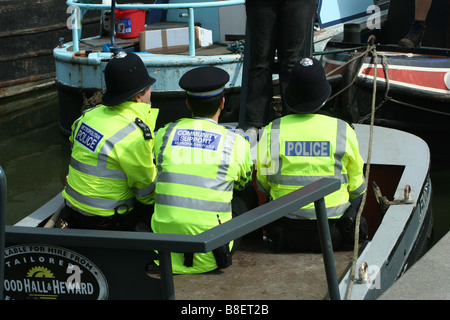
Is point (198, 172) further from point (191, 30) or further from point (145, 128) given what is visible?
point (191, 30)

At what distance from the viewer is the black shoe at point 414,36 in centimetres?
747

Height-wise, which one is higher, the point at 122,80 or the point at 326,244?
the point at 122,80

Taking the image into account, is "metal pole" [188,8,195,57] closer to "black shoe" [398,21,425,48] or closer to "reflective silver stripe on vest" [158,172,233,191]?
"black shoe" [398,21,425,48]

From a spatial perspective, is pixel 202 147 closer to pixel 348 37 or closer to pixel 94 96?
pixel 94 96

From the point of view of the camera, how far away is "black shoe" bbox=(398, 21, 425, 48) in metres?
7.47

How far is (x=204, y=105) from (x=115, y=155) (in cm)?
55

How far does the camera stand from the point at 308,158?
3.50m

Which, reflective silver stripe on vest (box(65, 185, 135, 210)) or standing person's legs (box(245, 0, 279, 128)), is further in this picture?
standing person's legs (box(245, 0, 279, 128))

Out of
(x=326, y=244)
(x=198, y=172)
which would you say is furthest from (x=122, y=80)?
(x=326, y=244)

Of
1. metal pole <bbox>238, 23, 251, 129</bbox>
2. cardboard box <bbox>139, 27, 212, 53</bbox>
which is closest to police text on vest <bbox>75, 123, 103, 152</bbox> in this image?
metal pole <bbox>238, 23, 251, 129</bbox>

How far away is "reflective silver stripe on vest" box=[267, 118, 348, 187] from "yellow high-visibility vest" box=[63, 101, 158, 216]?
0.65m

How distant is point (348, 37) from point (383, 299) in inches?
210

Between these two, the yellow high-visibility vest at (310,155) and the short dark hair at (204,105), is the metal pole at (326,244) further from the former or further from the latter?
the short dark hair at (204,105)
